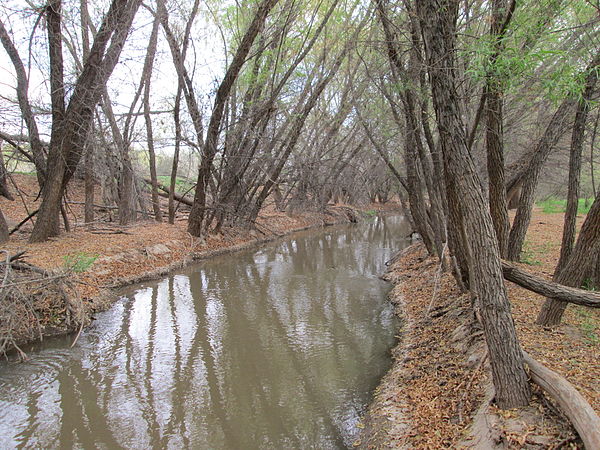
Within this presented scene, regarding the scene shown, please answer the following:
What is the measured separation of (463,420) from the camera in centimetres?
352

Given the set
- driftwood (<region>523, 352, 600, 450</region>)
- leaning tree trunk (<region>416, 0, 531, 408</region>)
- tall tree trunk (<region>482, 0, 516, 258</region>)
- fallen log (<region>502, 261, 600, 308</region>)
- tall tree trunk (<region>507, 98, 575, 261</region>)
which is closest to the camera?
driftwood (<region>523, 352, 600, 450</region>)

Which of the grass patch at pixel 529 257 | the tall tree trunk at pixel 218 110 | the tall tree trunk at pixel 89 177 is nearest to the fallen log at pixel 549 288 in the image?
the grass patch at pixel 529 257

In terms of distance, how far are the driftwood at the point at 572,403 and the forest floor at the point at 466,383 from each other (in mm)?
146

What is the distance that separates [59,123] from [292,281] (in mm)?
7232

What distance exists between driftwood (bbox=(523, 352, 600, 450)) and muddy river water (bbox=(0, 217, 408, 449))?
1.93 metres

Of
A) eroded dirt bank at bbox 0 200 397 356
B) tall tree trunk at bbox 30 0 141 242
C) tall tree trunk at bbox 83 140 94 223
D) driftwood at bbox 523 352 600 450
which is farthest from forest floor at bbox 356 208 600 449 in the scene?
tall tree trunk at bbox 83 140 94 223

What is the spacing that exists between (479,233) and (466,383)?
5.98 ft

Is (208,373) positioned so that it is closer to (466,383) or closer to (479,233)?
(466,383)

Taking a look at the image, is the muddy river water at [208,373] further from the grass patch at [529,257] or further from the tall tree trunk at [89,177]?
the tall tree trunk at [89,177]

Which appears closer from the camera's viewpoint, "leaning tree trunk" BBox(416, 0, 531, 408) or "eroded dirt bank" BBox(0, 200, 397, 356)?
"leaning tree trunk" BBox(416, 0, 531, 408)

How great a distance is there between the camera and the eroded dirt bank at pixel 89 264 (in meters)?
6.21

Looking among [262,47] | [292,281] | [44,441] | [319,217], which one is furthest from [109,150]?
[319,217]

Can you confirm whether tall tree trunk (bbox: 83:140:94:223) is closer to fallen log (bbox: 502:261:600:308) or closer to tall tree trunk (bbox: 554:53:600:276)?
fallen log (bbox: 502:261:600:308)

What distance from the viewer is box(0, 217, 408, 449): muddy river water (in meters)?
4.19
